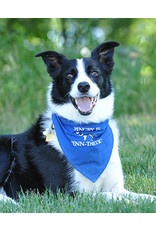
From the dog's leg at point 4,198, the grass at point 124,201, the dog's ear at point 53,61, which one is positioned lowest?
the dog's leg at point 4,198

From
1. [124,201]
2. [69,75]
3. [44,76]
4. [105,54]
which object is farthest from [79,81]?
[44,76]

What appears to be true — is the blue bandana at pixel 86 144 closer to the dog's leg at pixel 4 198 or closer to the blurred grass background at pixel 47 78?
the dog's leg at pixel 4 198

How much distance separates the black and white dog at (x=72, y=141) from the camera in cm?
370

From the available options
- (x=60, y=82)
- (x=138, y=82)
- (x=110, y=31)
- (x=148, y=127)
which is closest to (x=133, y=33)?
(x=110, y=31)

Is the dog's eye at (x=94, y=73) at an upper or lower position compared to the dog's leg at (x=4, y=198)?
upper

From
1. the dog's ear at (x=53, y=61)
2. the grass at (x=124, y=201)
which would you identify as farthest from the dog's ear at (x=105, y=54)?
the grass at (x=124, y=201)

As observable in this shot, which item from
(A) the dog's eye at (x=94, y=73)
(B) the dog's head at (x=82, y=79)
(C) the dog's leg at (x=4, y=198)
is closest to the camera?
(C) the dog's leg at (x=4, y=198)

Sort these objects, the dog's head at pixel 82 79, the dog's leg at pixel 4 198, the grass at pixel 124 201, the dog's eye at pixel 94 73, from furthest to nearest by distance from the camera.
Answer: the dog's eye at pixel 94 73
the dog's head at pixel 82 79
the dog's leg at pixel 4 198
the grass at pixel 124 201

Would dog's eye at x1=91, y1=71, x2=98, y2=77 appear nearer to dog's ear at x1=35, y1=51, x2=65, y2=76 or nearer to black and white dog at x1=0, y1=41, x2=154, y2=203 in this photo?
black and white dog at x1=0, y1=41, x2=154, y2=203

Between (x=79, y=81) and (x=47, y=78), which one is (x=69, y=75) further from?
(x=47, y=78)

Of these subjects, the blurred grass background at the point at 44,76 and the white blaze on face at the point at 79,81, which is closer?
the white blaze on face at the point at 79,81

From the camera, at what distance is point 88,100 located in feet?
12.3

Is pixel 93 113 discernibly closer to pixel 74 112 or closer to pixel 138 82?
pixel 74 112

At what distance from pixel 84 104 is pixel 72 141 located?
1.50 feet
